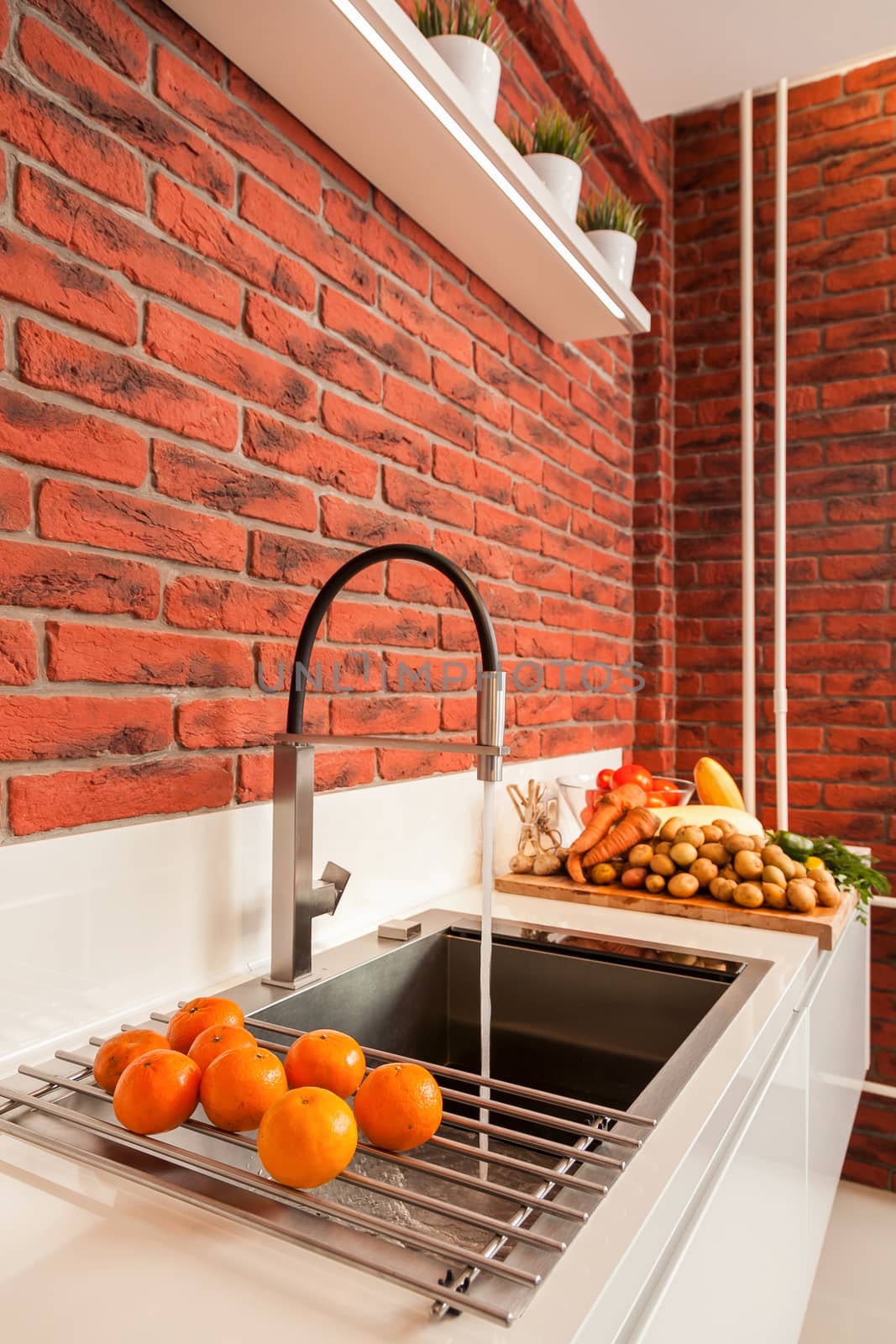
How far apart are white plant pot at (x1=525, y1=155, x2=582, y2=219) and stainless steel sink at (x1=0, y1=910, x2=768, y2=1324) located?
1.16 metres

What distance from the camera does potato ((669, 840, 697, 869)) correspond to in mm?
1589

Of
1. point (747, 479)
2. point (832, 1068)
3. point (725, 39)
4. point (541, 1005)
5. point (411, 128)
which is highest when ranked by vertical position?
point (725, 39)

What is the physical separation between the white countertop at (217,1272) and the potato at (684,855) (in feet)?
2.81

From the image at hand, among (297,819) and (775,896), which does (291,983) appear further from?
(775,896)

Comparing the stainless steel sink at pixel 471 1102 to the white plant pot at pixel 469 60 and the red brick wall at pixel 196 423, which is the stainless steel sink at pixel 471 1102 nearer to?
the red brick wall at pixel 196 423

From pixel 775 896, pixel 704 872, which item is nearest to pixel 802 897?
pixel 775 896

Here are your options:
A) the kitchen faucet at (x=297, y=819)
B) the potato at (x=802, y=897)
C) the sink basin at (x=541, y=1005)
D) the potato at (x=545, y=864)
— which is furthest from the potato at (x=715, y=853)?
the kitchen faucet at (x=297, y=819)

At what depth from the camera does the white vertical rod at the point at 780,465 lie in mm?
2436

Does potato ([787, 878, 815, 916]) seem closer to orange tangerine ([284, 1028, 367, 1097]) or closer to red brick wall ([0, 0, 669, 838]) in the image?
red brick wall ([0, 0, 669, 838])

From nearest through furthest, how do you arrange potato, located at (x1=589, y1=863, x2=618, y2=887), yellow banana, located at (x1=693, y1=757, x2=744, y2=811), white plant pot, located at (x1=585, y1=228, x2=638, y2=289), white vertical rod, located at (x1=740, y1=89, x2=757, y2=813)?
potato, located at (x1=589, y1=863, x2=618, y2=887), white plant pot, located at (x1=585, y1=228, x2=638, y2=289), yellow banana, located at (x1=693, y1=757, x2=744, y2=811), white vertical rod, located at (x1=740, y1=89, x2=757, y2=813)

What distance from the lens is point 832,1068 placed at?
4.83 feet

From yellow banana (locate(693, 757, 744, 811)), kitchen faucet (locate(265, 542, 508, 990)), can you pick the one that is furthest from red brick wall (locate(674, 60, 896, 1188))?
kitchen faucet (locate(265, 542, 508, 990))

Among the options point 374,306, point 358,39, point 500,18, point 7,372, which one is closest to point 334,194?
point 374,306

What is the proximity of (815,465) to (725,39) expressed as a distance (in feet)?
3.41
